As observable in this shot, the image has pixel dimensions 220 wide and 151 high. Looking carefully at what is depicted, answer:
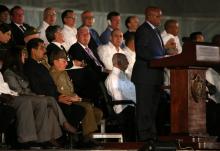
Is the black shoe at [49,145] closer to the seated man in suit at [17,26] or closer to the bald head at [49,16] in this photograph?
the seated man in suit at [17,26]

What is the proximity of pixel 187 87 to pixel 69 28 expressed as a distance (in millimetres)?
3119

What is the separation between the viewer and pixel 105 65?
10781 millimetres

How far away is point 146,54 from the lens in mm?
9203

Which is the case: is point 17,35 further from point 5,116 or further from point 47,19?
point 5,116

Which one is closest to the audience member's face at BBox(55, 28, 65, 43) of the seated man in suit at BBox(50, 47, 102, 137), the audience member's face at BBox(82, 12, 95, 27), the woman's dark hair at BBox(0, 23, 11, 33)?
the seated man in suit at BBox(50, 47, 102, 137)

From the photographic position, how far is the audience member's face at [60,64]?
9.48m

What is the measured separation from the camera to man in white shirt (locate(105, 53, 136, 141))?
10.0m

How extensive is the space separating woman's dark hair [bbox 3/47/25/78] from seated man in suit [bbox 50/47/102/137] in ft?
1.81

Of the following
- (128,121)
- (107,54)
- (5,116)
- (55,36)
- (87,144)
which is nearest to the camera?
(5,116)

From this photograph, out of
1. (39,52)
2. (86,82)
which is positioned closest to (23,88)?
(39,52)

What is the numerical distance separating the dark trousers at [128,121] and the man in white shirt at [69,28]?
145cm

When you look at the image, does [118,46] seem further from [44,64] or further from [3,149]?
[3,149]

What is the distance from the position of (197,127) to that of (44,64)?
2.29 m

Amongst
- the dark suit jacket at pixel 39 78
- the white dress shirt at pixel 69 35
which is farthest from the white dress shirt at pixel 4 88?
the white dress shirt at pixel 69 35
